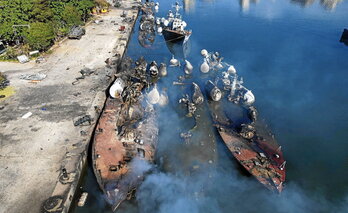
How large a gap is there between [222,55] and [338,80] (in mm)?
30137

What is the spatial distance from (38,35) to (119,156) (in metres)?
48.2

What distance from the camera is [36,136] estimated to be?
134ft

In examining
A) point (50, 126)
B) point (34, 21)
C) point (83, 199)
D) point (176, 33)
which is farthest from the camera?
point (176, 33)

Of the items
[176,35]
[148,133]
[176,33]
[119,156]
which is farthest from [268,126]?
[176,33]

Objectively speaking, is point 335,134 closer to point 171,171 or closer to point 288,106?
point 288,106

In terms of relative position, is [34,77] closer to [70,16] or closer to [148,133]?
[70,16]

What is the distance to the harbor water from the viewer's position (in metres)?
32.9

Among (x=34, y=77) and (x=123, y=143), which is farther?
(x=34, y=77)

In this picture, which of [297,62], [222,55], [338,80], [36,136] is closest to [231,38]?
[222,55]

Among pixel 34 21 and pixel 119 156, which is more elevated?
pixel 34 21

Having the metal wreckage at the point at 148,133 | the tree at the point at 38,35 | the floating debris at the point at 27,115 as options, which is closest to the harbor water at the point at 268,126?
the metal wreckage at the point at 148,133

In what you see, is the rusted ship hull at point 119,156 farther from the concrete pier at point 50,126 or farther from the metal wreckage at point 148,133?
the concrete pier at point 50,126

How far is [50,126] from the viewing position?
43000 mm

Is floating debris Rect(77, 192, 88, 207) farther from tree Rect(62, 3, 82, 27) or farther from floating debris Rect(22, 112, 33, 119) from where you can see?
tree Rect(62, 3, 82, 27)
